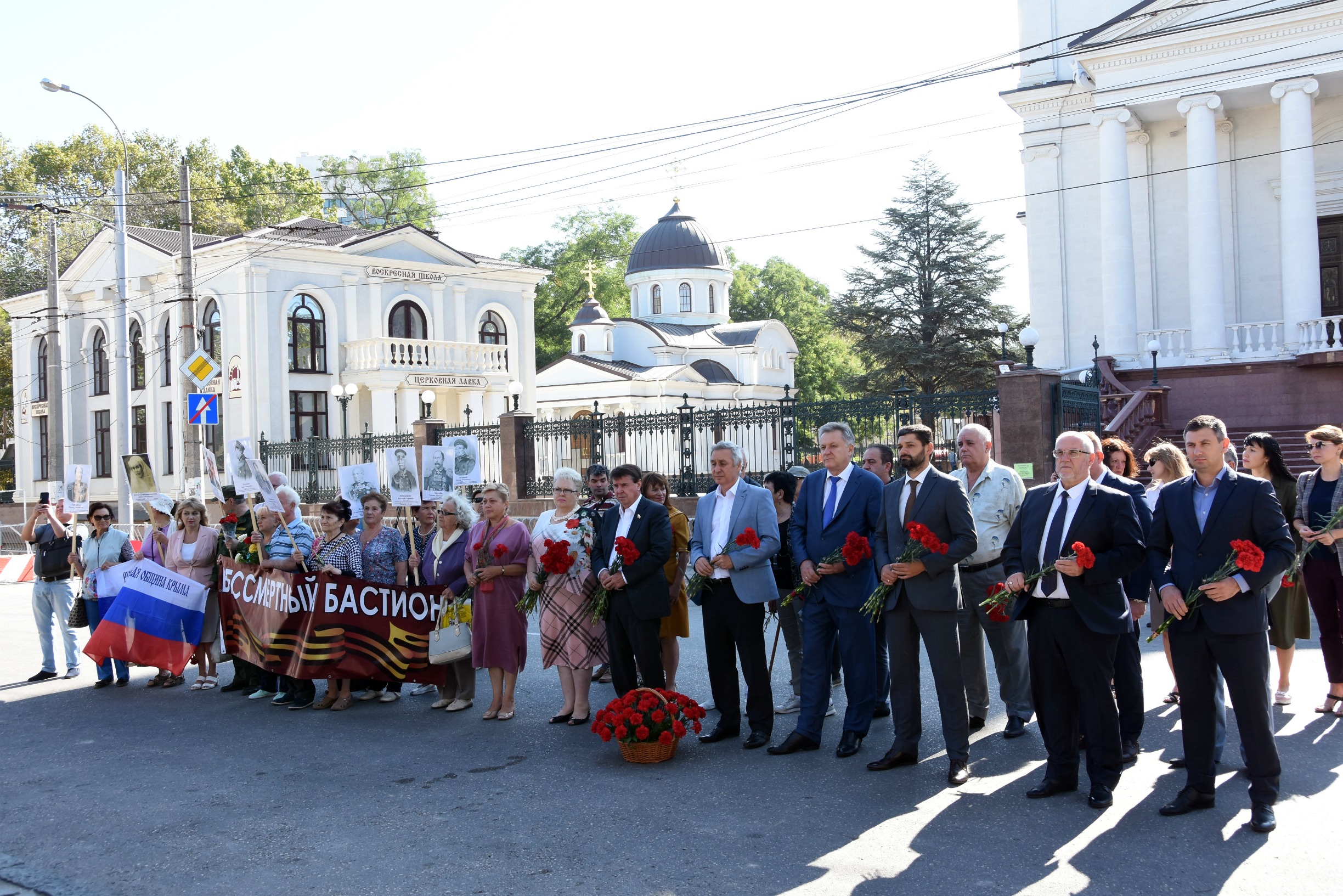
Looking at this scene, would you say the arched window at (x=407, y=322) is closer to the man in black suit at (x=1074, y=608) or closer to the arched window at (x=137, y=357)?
the arched window at (x=137, y=357)

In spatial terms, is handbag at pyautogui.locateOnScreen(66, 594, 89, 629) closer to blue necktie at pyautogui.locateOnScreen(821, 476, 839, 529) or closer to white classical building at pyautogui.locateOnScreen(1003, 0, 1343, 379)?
blue necktie at pyautogui.locateOnScreen(821, 476, 839, 529)

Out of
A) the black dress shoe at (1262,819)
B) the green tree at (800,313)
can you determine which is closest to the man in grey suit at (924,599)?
the black dress shoe at (1262,819)

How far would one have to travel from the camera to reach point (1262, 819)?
5727mm

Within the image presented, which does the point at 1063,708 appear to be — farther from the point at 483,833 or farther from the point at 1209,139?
the point at 1209,139

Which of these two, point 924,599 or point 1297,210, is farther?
point 1297,210

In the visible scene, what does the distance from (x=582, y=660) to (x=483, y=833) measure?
2.76 meters

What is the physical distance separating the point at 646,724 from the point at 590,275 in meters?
58.2

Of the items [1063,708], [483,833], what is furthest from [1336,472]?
[483,833]

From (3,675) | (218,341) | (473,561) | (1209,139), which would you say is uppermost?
(1209,139)

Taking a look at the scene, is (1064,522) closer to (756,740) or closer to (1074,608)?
(1074,608)

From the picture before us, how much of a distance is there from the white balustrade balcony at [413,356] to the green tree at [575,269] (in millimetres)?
30748

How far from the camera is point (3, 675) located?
40.3 feet

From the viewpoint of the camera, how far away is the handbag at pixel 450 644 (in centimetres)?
945

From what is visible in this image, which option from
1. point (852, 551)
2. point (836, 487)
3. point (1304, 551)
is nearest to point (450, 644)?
point (836, 487)
